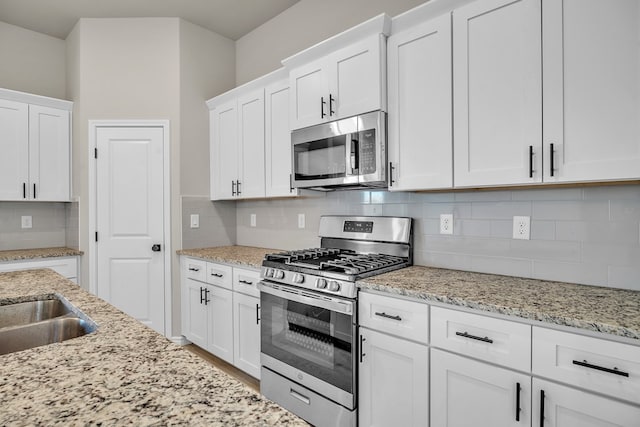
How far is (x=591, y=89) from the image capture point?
1451mm

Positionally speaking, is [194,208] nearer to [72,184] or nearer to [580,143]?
[72,184]

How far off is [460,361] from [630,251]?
2.92 feet

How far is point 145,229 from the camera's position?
335 cm

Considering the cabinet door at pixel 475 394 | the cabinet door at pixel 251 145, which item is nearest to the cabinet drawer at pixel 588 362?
the cabinet door at pixel 475 394

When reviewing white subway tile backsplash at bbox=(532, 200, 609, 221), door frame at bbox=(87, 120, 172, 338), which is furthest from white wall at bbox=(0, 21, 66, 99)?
white subway tile backsplash at bbox=(532, 200, 609, 221)

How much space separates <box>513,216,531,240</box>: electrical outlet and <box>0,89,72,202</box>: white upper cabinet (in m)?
3.77

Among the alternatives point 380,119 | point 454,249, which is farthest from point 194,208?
point 454,249

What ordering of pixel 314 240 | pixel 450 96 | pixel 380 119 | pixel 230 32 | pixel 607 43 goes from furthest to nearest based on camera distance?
pixel 230 32, pixel 314 240, pixel 380 119, pixel 450 96, pixel 607 43

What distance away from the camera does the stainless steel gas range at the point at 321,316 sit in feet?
6.19

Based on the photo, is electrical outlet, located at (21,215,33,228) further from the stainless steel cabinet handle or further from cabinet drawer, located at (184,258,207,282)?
the stainless steel cabinet handle

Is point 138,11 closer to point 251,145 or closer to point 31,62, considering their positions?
point 31,62

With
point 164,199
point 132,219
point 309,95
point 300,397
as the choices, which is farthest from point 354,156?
point 132,219

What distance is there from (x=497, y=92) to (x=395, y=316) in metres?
1.14

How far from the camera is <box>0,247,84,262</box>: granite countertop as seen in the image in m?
3.02
